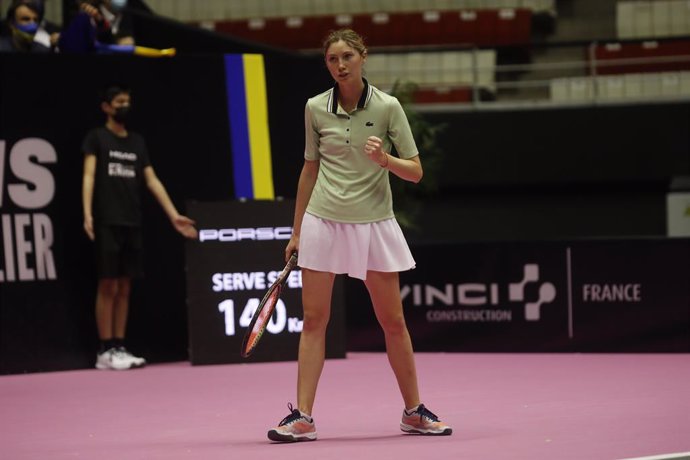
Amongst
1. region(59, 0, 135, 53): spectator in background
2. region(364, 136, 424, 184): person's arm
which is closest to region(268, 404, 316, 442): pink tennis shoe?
region(364, 136, 424, 184): person's arm

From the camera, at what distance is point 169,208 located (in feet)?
28.3

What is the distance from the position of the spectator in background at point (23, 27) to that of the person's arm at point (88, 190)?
1.36m

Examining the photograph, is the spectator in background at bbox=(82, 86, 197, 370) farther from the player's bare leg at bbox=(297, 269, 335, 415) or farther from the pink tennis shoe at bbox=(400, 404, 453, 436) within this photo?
the pink tennis shoe at bbox=(400, 404, 453, 436)

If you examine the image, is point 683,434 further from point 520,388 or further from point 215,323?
point 215,323

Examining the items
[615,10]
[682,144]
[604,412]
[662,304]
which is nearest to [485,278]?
[662,304]

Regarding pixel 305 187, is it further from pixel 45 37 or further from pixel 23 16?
pixel 45 37

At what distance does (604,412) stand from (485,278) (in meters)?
3.57

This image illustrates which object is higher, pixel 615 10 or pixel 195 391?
pixel 615 10

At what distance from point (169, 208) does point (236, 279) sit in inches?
28.6

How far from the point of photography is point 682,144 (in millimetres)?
14391

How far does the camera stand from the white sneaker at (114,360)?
28.4ft

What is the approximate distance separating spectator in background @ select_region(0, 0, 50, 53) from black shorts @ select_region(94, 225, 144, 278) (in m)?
1.78

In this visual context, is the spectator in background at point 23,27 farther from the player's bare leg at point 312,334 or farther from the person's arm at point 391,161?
the person's arm at point 391,161

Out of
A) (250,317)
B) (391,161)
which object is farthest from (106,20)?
(391,161)
